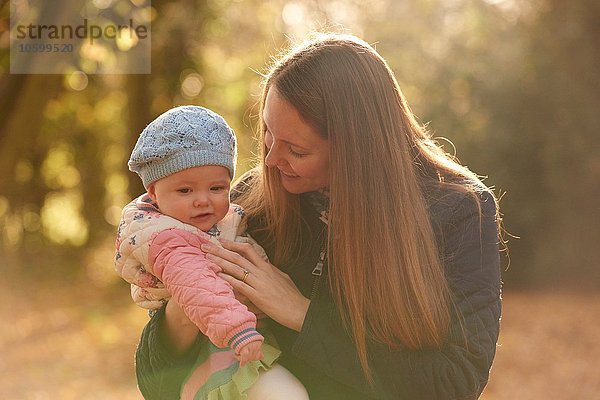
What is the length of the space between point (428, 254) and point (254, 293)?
47cm

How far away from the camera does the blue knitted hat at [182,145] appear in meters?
2.50

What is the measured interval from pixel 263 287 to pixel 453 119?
8238 mm

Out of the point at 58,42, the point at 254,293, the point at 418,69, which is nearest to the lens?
the point at 254,293

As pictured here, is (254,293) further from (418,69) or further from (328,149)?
(418,69)

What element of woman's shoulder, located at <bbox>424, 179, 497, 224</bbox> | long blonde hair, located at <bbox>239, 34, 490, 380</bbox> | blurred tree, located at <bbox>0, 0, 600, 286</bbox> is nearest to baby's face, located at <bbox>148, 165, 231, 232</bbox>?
long blonde hair, located at <bbox>239, 34, 490, 380</bbox>

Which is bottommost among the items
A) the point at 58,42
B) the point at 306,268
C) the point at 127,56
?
the point at 306,268

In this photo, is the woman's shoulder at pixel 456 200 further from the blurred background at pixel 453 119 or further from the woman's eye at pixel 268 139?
the blurred background at pixel 453 119

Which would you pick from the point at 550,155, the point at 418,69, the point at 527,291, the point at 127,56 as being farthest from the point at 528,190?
the point at 127,56

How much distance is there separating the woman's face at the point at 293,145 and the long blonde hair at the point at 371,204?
3 cm

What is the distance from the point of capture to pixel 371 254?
252 centimetres

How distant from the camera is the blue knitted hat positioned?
8.21 feet

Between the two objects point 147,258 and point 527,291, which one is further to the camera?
point 527,291

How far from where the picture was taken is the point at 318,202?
2816mm

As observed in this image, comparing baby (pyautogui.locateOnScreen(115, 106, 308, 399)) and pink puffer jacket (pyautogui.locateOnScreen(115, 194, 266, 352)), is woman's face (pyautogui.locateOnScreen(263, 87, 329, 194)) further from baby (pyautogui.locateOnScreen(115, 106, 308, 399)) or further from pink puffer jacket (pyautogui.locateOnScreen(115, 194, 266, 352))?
pink puffer jacket (pyautogui.locateOnScreen(115, 194, 266, 352))
